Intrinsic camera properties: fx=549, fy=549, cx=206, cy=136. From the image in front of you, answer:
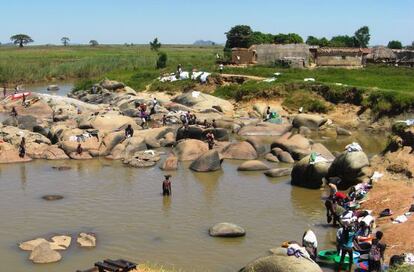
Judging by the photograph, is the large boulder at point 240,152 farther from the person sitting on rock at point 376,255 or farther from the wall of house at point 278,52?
the wall of house at point 278,52

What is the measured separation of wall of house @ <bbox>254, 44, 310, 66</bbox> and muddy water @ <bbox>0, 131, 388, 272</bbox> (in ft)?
111

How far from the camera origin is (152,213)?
20.9 meters

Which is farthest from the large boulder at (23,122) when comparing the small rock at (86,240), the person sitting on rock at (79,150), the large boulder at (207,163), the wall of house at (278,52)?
the wall of house at (278,52)

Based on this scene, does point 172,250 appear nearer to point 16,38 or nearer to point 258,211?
point 258,211

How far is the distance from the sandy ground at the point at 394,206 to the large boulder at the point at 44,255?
9.63m

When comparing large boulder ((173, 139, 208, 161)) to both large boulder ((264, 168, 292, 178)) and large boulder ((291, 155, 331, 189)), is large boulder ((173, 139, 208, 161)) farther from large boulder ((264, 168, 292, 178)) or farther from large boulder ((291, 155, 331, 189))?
large boulder ((291, 155, 331, 189))

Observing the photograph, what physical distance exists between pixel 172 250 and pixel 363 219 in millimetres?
6246

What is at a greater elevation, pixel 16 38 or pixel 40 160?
pixel 16 38

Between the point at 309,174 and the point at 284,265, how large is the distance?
13.1 meters

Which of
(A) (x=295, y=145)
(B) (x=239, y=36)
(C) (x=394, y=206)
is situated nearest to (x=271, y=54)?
(B) (x=239, y=36)

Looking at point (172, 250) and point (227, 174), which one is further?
point (227, 174)

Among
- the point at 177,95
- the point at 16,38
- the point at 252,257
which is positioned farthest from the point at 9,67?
the point at 16,38

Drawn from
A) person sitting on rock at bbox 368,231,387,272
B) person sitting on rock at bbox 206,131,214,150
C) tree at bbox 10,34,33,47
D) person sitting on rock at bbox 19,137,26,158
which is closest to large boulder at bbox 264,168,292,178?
person sitting on rock at bbox 206,131,214,150

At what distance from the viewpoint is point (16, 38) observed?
6590 inches
